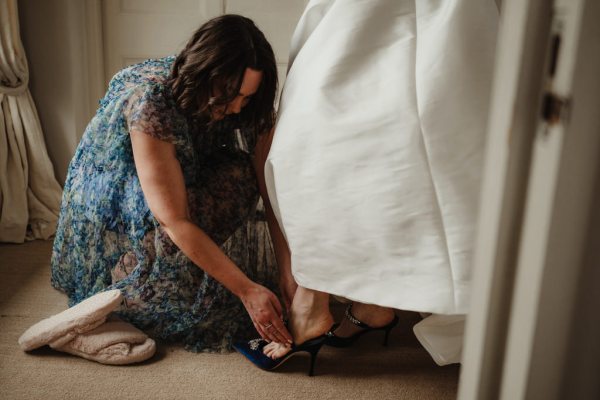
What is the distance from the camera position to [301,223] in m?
0.96

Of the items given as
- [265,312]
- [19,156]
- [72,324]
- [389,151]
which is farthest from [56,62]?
[389,151]

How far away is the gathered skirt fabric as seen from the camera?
857mm

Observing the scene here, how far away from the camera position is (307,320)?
3.71 ft

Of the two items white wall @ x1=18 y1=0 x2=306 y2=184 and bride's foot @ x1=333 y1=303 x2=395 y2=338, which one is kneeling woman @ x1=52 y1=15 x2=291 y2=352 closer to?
bride's foot @ x1=333 y1=303 x2=395 y2=338

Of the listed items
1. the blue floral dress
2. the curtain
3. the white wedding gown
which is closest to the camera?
the white wedding gown

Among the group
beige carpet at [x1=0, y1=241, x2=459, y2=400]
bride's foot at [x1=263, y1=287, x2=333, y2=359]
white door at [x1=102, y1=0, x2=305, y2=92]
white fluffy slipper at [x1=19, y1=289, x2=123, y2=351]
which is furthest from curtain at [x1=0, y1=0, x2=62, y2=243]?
bride's foot at [x1=263, y1=287, x2=333, y2=359]

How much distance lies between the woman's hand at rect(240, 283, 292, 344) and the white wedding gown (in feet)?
0.47

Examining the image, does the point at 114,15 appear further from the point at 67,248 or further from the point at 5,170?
the point at 67,248

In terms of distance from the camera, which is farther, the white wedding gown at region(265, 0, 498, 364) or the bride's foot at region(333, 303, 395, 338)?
the bride's foot at region(333, 303, 395, 338)

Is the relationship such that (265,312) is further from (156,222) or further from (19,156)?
(19,156)

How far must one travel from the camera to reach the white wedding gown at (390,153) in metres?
0.86

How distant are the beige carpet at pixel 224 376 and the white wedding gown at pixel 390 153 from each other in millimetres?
151

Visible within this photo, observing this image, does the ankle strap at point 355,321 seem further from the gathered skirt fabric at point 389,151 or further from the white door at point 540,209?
the white door at point 540,209

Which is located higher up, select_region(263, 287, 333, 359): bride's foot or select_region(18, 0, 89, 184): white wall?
select_region(18, 0, 89, 184): white wall
